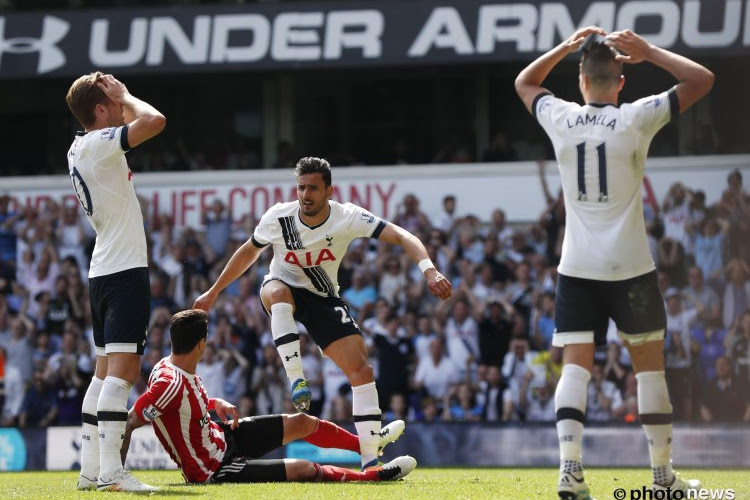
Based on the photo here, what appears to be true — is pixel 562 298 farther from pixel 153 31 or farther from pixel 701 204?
pixel 153 31

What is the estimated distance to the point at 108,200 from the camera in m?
8.55

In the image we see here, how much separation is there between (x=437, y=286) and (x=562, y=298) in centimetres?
135

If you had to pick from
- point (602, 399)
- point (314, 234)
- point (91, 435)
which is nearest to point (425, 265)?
point (314, 234)

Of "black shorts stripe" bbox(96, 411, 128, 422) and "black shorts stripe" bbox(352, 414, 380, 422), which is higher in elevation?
"black shorts stripe" bbox(96, 411, 128, 422)

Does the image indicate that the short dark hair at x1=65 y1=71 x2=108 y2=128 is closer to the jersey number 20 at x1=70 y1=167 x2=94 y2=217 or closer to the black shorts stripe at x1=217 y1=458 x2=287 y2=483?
the jersey number 20 at x1=70 y1=167 x2=94 y2=217

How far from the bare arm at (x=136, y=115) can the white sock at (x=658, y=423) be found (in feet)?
11.3

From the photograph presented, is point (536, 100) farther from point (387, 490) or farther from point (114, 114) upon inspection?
point (114, 114)

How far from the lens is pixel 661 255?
16.8 meters

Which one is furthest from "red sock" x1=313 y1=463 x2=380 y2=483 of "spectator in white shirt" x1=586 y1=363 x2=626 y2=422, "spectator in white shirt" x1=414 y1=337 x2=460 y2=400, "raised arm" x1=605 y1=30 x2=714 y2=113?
"spectator in white shirt" x1=414 y1=337 x2=460 y2=400

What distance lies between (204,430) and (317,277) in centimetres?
169

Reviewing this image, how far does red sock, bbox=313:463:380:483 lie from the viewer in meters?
8.89

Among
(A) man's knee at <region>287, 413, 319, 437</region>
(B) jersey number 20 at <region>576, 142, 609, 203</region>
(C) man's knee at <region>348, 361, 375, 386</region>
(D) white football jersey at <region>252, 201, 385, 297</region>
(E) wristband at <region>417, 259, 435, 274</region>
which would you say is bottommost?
(A) man's knee at <region>287, 413, 319, 437</region>

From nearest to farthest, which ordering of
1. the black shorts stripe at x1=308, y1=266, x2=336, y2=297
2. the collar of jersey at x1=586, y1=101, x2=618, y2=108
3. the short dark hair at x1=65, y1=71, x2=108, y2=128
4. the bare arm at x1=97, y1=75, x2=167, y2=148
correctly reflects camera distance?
the collar of jersey at x1=586, y1=101, x2=618, y2=108, the bare arm at x1=97, y1=75, x2=167, y2=148, the short dark hair at x1=65, y1=71, x2=108, y2=128, the black shorts stripe at x1=308, y1=266, x2=336, y2=297

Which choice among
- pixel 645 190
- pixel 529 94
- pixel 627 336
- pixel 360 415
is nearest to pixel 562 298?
pixel 627 336
